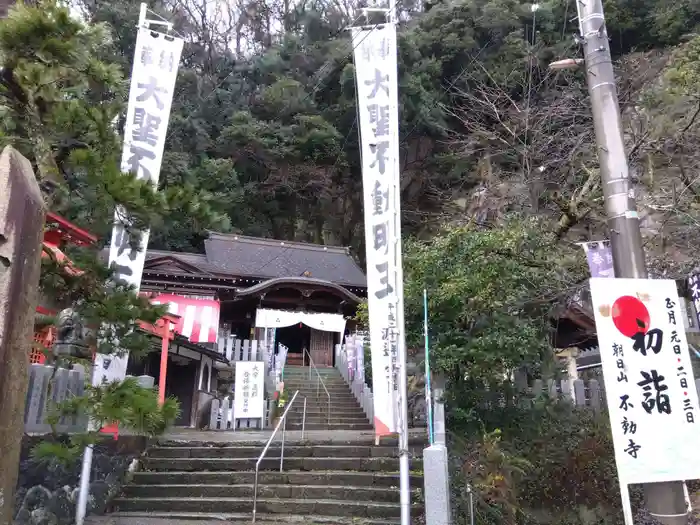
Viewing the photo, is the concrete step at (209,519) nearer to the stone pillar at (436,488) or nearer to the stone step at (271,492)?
the stone step at (271,492)

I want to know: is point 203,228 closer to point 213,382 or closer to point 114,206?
point 114,206

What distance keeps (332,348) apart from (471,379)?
13.0m

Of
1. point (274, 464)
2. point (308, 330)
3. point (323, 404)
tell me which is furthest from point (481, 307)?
point (308, 330)

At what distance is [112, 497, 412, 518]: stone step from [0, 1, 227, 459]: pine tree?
3.68m

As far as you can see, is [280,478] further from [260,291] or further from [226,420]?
[260,291]

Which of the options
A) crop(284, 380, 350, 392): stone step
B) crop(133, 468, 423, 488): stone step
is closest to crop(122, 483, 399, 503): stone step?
crop(133, 468, 423, 488): stone step

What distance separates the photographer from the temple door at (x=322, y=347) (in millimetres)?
20625

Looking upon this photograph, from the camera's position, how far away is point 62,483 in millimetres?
6020

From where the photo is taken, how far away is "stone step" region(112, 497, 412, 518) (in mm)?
6578

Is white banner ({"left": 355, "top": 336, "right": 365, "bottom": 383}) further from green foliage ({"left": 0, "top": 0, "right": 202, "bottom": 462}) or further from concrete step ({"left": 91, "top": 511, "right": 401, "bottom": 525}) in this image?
green foliage ({"left": 0, "top": 0, "right": 202, "bottom": 462})

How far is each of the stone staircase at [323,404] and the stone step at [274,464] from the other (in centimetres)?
343

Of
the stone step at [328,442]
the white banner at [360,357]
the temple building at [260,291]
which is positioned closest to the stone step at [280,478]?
the stone step at [328,442]

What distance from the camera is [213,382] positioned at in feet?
48.6

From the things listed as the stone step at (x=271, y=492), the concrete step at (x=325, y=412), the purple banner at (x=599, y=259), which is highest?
the purple banner at (x=599, y=259)
